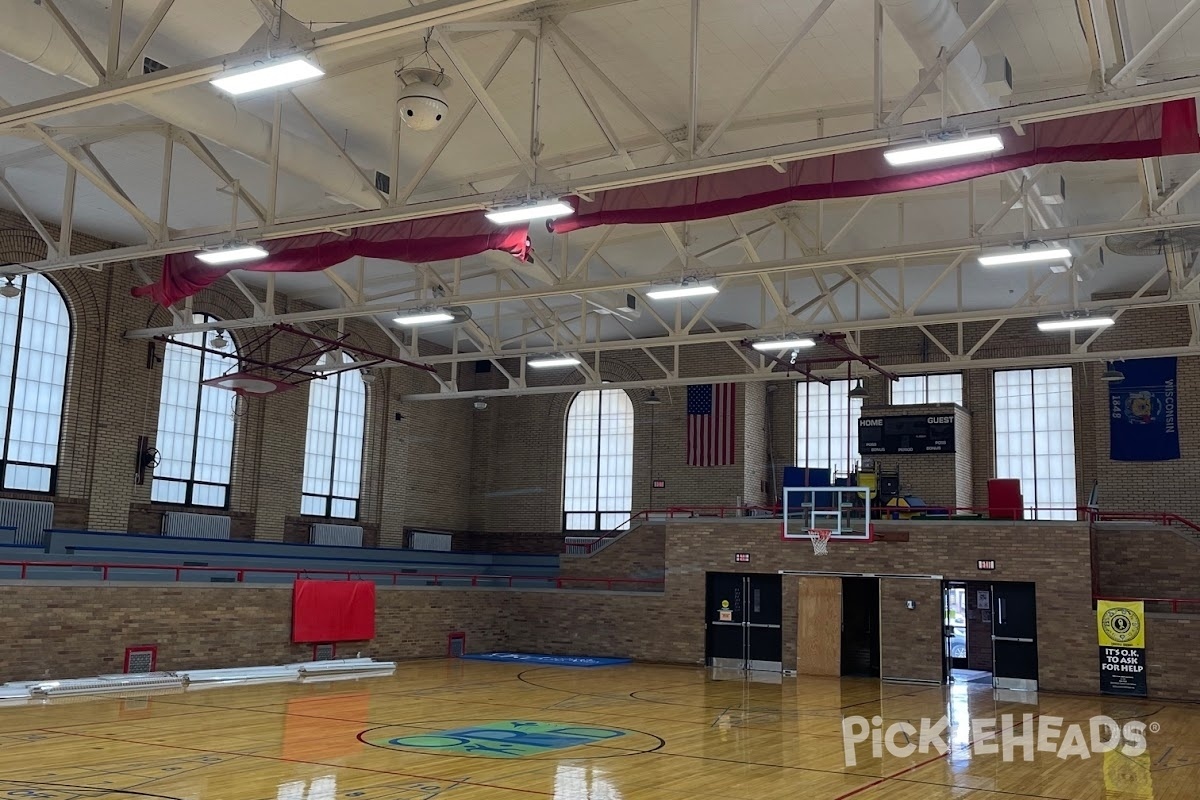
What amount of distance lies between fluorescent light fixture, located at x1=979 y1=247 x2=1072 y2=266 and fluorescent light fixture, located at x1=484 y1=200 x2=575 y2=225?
21.2 ft

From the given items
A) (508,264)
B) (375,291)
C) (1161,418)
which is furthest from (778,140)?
(1161,418)

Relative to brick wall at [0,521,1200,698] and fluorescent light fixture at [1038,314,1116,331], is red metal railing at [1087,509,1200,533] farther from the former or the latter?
fluorescent light fixture at [1038,314,1116,331]

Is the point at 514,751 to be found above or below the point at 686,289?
below

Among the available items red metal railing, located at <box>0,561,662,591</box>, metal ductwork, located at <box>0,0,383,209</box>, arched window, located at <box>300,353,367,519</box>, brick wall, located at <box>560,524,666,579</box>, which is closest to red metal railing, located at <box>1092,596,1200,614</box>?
brick wall, located at <box>560,524,666,579</box>

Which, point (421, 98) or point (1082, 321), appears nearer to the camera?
point (421, 98)

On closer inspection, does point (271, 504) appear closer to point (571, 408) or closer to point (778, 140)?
point (571, 408)

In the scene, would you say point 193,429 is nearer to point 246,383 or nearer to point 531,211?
point 246,383

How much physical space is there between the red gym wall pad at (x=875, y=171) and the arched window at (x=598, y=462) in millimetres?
17040

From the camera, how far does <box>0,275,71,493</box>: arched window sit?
2073 cm

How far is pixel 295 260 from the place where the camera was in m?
15.9

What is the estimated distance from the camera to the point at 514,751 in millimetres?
11336

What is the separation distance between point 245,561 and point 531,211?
1436cm

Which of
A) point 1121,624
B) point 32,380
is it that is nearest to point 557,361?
point 32,380
